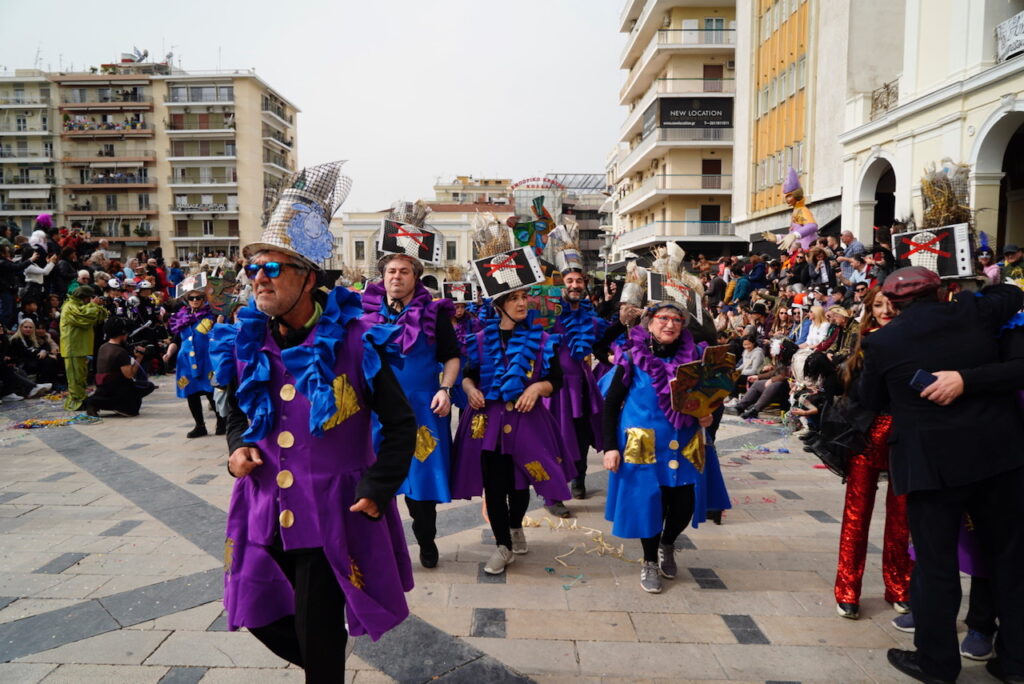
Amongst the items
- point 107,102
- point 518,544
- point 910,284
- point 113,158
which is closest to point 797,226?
point 518,544

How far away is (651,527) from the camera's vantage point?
162 inches

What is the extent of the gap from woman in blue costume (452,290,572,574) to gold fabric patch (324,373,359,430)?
1967 mm

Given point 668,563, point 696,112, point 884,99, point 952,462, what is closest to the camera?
point 952,462

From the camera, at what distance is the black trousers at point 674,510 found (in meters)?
4.23

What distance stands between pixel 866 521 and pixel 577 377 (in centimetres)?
265

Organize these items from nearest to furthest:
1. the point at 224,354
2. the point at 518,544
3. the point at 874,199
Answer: the point at 224,354 < the point at 518,544 < the point at 874,199

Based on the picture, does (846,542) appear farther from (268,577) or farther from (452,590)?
(268,577)

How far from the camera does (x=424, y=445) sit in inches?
176

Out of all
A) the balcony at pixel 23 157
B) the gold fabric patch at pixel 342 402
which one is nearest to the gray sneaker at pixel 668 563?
the gold fabric patch at pixel 342 402

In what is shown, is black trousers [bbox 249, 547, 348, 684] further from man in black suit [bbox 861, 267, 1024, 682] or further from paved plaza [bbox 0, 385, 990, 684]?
man in black suit [bbox 861, 267, 1024, 682]

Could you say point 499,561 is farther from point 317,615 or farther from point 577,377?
Answer: point 317,615

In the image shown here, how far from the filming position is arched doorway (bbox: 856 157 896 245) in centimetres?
1808

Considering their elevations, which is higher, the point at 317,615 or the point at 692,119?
the point at 692,119

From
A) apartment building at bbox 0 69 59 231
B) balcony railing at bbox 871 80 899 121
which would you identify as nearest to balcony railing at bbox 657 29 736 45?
balcony railing at bbox 871 80 899 121
